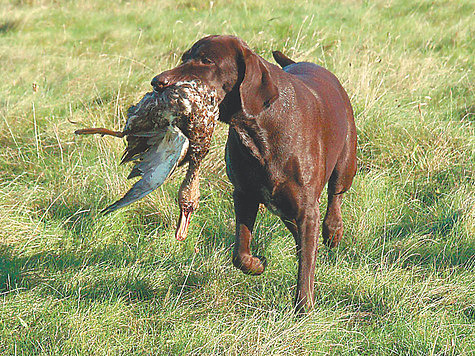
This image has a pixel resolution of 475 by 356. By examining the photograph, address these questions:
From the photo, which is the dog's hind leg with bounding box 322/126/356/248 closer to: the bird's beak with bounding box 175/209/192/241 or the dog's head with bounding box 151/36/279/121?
the dog's head with bounding box 151/36/279/121

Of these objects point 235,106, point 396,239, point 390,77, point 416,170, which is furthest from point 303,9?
point 235,106

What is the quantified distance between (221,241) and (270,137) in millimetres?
1034

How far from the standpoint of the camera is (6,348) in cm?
271

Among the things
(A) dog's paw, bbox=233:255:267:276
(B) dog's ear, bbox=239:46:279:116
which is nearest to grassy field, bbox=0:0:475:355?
(A) dog's paw, bbox=233:255:267:276

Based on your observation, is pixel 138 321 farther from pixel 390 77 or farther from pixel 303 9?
pixel 303 9

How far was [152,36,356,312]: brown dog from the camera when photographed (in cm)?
284

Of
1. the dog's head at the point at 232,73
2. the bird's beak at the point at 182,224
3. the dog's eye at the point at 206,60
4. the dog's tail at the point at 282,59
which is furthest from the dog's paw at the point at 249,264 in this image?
the dog's tail at the point at 282,59

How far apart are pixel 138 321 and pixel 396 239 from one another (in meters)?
1.70

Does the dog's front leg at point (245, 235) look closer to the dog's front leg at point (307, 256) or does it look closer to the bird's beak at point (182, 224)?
the dog's front leg at point (307, 256)

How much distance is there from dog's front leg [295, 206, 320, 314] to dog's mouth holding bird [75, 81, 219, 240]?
642 mm

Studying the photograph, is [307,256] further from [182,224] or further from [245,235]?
[182,224]

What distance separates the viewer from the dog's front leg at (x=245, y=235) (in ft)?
10.8

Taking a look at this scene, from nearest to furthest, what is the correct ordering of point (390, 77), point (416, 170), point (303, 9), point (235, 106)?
point (235, 106)
point (416, 170)
point (390, 77)
point (303, 9)

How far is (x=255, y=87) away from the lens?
2.83 metres
